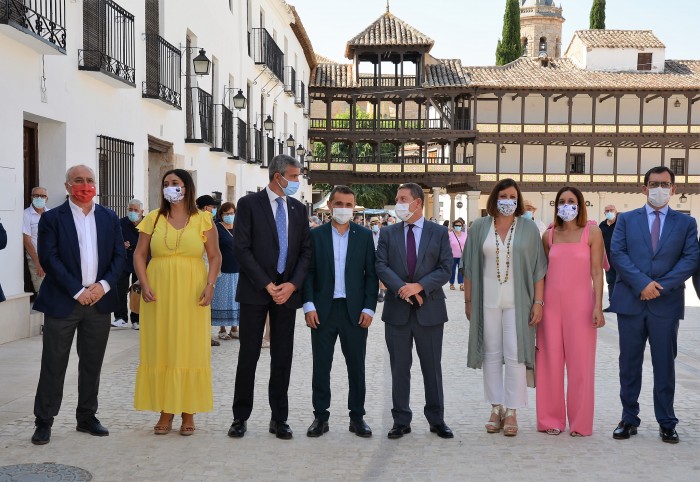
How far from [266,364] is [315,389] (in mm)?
2765

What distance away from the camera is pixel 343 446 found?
18.0 feet

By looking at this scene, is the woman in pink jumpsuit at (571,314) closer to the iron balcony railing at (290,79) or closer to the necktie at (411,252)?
the necktie at (411,252)

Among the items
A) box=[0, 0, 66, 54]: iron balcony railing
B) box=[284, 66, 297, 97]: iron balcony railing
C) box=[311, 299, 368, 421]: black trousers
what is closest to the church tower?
box=[284, 66, 297, 97]: iron balcony railing

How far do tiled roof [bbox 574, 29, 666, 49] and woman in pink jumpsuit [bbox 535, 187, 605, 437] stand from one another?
47217mm

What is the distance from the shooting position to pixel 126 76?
1250 centimetres

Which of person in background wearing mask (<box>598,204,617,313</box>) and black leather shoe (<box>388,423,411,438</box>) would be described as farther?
person in background wearing mask (<box>598,204,617,313</box>)

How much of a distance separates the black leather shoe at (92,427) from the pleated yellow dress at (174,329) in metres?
0.28

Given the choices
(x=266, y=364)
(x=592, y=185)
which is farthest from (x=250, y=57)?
(x=592, y=185)

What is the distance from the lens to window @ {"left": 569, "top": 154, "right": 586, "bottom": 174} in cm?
4775

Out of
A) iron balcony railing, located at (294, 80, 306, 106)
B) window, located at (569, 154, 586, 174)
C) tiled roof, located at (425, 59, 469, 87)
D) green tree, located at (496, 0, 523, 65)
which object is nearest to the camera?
iron balcony railing, located at (294, 80, 306, 106)

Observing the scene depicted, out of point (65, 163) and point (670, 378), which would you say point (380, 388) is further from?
point (65, 163)

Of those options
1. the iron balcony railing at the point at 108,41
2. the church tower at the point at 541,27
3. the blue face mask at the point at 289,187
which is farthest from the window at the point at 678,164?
the blue face mask at the point at 289,187

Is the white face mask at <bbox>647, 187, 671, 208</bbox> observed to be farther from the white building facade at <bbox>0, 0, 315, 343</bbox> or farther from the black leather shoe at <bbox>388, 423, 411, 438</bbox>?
the white building facade at <bbox>0, 0, 315, 343</bbox>

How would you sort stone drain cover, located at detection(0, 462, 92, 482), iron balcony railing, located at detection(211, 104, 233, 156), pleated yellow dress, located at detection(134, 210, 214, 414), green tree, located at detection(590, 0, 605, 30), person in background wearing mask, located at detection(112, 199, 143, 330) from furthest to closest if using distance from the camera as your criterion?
green tree, located at detection(590, 0, 605, 30) → iron balcony railing, located at detection(211, 104, 233, 156) → person in background wearing mask, located at detection(112, 199, 143, 330) → pleated yellow dress, located at detection(134, 210, 214, 414) → stone drain cover, located at detection(0, 462, 92, 482)
